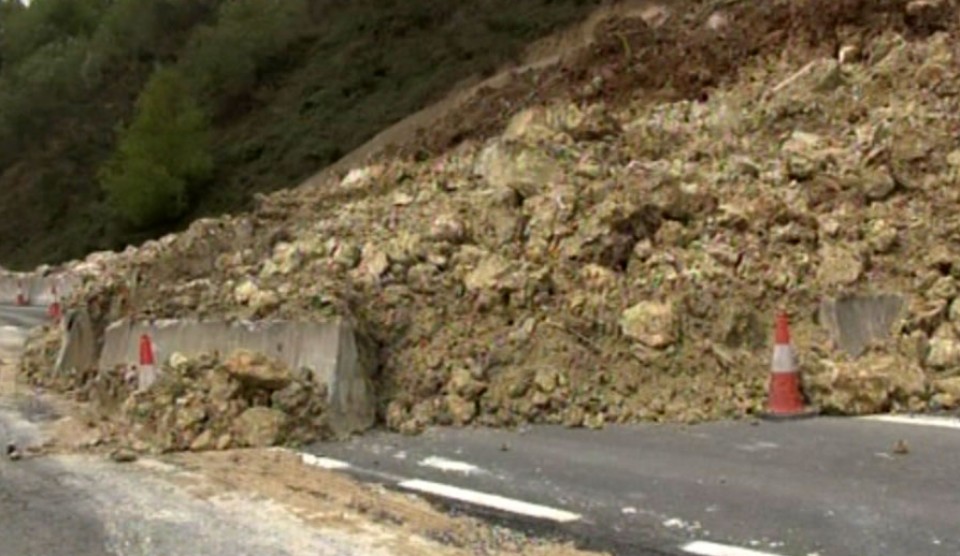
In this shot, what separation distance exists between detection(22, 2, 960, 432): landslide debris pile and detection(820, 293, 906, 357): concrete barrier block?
0.09 meters

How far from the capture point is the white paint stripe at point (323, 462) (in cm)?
701

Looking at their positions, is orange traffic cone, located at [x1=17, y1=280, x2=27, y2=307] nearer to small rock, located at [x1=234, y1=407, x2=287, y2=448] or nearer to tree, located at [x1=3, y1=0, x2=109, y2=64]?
small rock, located at [x1=234, y1=407, x2=287, y2=448]

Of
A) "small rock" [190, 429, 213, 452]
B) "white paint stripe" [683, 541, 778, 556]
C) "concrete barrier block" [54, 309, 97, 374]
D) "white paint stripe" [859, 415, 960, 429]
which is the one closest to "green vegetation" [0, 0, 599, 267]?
"concrete barrier block" [54, 309, 97, 374]

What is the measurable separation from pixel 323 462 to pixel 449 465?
0.78m

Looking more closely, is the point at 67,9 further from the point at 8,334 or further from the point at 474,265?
the point at 474,265

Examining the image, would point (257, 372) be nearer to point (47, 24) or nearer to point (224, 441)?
point (224, 441)

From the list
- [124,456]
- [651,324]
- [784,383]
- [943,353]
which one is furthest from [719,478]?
[124,456]

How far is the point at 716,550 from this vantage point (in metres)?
5.00

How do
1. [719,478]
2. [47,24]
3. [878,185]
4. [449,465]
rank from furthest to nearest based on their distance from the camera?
[47,24] → [878,185] → [449,465] → [719,478]

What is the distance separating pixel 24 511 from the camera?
621cm

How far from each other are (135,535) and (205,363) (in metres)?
2.72

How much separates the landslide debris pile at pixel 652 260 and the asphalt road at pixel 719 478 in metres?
0.52

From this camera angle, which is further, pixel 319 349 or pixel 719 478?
pixel 319 349

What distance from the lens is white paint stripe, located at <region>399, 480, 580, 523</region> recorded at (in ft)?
18.6
